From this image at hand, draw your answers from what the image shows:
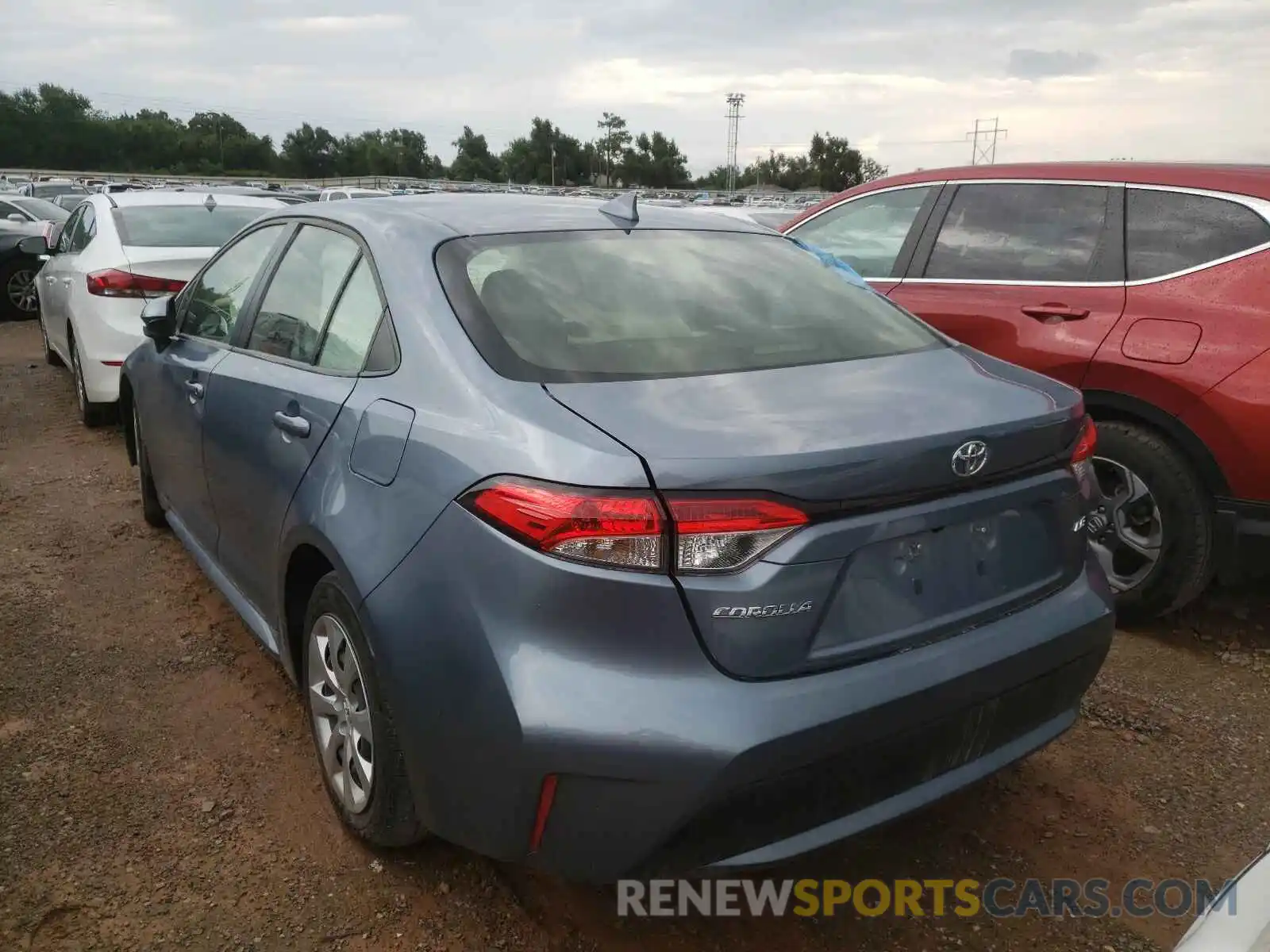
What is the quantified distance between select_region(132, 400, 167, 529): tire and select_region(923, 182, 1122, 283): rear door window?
3687 mm

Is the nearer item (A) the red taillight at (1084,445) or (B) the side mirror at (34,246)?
(A) the red taillight at (1084,445)

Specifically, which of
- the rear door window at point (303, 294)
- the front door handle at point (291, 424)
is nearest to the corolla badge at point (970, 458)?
the front door handle at point (291, 424)

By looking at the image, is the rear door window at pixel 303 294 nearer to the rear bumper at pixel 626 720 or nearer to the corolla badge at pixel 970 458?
the rear bumper at pixel 626 720

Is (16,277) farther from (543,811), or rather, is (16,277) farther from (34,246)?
(543,811)

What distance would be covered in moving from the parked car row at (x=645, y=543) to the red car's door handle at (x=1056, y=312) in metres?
1.46

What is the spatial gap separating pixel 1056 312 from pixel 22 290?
12.5m

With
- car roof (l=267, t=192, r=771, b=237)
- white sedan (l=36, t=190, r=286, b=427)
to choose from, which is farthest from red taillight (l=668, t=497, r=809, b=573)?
white sedan (l=36, t=190, r=286, b=427)

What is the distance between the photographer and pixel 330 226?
2961mm

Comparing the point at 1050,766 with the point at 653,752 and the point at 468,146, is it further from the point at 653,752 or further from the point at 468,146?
the point at 468,146

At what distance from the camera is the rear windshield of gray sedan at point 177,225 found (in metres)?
6.41

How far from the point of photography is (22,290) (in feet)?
40.0

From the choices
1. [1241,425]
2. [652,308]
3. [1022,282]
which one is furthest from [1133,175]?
[652,308]

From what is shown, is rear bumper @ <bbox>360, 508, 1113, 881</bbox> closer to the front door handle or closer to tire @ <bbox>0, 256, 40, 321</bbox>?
the front door handle

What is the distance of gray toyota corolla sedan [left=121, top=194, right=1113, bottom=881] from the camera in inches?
69.9
